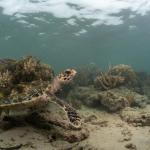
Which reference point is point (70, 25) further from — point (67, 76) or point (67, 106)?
point (67, 106)

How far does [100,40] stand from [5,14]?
1956 centimetres

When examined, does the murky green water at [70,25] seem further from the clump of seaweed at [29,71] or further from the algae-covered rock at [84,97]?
the clump of seaweed at [29,71]

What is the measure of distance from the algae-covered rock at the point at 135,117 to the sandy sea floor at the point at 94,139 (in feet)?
0.91

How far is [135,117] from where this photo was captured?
768cm

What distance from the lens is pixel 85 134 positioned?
623 centimetres

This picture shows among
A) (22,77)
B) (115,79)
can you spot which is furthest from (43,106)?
(115,79)

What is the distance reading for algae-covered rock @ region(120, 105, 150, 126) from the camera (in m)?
7.37

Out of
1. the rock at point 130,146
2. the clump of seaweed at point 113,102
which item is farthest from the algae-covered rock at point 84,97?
the rock at point 130,146

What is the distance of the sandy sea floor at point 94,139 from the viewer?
5.55 metres

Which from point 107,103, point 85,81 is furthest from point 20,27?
point 107,103

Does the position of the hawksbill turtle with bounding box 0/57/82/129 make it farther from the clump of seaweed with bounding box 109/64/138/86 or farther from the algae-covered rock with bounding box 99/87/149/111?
the clump of seaweed with bounding box 109/64/138/86

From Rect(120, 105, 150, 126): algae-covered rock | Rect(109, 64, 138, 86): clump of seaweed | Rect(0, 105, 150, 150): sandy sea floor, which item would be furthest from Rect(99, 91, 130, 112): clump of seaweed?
Rect(109, 64, 138, 86): clump of seaweed

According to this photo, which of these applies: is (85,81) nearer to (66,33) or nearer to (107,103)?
(107,103)

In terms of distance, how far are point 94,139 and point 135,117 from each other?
1954 mm
